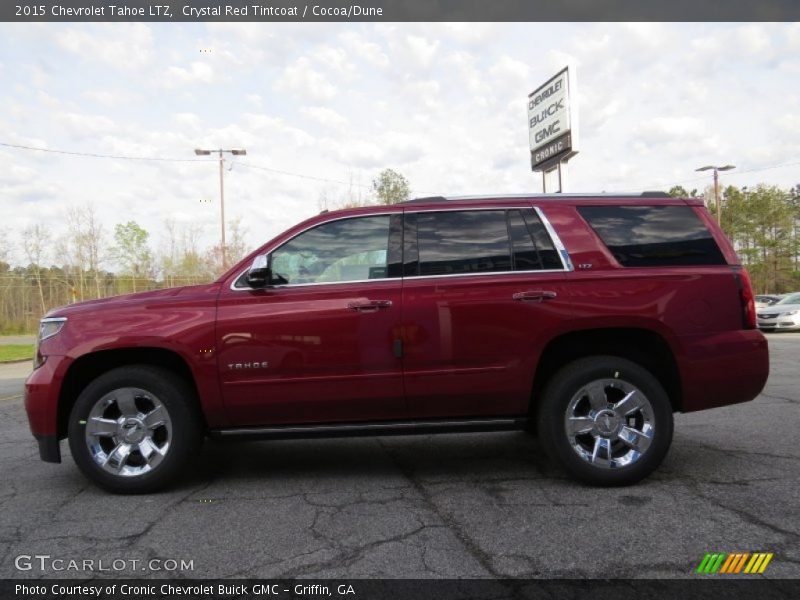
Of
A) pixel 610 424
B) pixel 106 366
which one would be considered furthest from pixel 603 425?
pixel 106 366

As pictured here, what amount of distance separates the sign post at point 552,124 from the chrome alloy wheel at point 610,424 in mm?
16966

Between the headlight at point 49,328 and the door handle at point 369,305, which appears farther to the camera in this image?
the headlight at point 49,328

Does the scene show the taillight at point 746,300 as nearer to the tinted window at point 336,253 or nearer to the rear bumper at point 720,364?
the rear bumper at point 720,364

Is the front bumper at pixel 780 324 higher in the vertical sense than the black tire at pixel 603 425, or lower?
lower

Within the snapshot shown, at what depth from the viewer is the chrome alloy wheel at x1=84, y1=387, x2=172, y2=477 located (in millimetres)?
4043

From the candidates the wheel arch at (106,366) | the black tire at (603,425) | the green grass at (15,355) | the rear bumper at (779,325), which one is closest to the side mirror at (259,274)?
the wheel arch at (106,366)

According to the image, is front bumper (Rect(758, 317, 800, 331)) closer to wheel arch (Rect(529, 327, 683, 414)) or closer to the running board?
wheel arch (Rect(529, 327, 683, 414))

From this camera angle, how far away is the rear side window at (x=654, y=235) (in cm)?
417

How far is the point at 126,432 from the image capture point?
4.06 m

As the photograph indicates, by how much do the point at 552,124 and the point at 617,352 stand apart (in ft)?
59.1

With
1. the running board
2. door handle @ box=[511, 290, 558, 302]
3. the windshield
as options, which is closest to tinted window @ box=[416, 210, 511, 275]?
door handle @ box=[511, 290, 558, 302]

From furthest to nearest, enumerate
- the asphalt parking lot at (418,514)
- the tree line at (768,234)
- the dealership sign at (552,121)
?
the tree line at (768,234)
the dealership sign at (552,121)
the asphalt parking lot at (418,514)

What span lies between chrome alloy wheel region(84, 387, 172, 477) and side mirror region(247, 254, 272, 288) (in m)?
1.00

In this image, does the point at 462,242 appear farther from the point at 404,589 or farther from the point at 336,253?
the point at 404,589
